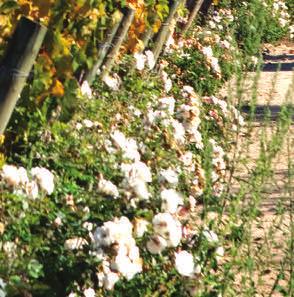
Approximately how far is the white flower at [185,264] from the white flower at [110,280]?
300 millimetres

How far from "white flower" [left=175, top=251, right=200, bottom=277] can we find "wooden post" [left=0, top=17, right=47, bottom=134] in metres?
0.97

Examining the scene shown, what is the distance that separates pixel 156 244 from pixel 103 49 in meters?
2.07

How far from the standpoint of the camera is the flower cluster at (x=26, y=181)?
2.90 metres

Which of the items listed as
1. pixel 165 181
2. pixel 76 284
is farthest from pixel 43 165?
pixel 76 284

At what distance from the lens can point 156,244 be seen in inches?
116

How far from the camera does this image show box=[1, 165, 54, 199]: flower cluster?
290cm

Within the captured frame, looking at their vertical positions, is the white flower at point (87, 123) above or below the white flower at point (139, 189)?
above

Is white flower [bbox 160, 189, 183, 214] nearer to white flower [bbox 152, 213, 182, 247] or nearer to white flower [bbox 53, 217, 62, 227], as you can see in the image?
white flower [bbox 152, 213, 182, 247]

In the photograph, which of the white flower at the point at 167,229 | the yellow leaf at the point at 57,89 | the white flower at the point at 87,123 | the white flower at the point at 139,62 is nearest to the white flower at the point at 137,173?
the white flower at the point at 167,229

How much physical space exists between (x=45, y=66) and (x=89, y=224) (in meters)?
1.13

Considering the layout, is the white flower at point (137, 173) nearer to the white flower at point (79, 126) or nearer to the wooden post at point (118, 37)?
the white flower at point (79, 126)

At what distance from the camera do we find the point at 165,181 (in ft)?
11.3

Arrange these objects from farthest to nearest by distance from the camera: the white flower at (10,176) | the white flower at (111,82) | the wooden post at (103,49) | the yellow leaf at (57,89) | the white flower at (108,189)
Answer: the white flower at (111,82) < the wooden post at (103,49) < the yellow leaf at (57,89) < the white flower at (108,189) < the white flower at (10,176)

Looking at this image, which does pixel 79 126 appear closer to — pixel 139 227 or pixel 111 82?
pixel 111 82
